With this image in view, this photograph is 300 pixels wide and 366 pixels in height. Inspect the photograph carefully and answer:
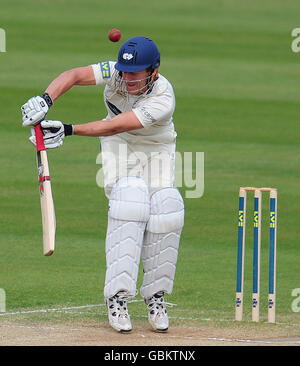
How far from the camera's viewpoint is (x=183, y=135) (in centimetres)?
1253

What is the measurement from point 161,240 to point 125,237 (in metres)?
0.25

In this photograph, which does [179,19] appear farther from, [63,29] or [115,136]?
[115,136]

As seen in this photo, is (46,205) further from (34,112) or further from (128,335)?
(128,335)

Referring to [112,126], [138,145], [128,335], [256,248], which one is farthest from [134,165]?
[128,335]

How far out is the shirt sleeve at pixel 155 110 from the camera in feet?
20.6

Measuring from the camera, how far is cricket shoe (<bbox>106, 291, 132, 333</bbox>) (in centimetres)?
626

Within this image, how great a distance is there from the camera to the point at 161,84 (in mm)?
6473

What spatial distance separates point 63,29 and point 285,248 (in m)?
8.93

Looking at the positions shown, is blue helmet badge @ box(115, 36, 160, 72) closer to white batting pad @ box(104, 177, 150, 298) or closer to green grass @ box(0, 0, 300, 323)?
white batting pad @ box(104, 177, 150, 298)

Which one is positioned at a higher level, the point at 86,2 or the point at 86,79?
the point at 86,2

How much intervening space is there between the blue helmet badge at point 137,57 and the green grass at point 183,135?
5.42 ft

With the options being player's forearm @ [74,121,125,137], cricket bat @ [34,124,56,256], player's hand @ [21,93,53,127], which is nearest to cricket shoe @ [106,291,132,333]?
cricket bat @ [34,124,56,256]

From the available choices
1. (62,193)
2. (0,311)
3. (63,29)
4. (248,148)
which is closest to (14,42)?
(63,29)

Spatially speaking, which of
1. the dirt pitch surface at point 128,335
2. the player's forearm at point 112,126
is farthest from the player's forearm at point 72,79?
the dirt pitch surface at point 128,335
